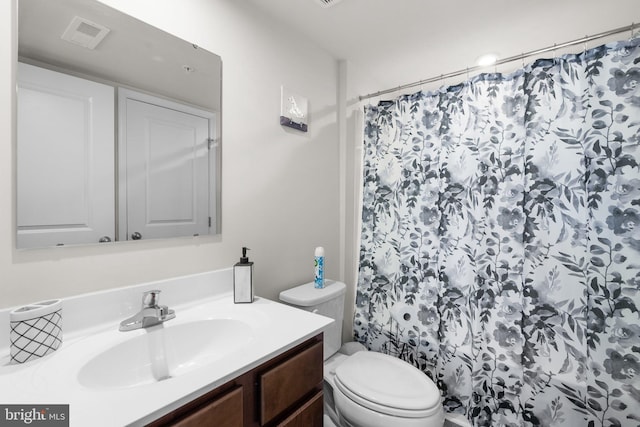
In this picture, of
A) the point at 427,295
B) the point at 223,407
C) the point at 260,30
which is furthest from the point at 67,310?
the point at 427,295

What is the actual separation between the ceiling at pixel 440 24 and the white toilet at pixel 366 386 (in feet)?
4.91

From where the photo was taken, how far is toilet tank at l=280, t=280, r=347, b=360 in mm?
1476

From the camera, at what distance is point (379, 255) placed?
1.93 meters

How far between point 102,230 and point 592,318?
6.54 ft

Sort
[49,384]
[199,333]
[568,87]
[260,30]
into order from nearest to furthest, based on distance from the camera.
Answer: [49,384] < [199,333] < [568,87] < [260,30]

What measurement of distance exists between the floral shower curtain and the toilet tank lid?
1.33 ft

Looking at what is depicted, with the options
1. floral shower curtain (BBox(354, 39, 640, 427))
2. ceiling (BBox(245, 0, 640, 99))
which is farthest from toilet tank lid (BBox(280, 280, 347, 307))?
ceiling (BBox(245, 0, 640, 99))

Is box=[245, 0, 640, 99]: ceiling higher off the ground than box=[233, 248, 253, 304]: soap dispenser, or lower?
higher

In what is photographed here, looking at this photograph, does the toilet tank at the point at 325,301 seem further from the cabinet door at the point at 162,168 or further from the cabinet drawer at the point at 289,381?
the cabinet door at the point at 162,168

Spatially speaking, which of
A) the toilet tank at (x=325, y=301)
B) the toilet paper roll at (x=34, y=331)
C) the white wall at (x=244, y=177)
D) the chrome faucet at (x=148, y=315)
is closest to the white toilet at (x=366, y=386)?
the toilet tank at (x=325, y=301)

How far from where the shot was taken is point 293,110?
1.67 m

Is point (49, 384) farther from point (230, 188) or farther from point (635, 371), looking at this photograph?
point (635, 371)

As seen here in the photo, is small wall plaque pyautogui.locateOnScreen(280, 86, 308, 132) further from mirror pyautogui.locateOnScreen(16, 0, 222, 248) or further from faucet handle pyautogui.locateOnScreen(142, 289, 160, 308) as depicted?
faucet handle pyautogui.locateOnScreen(142, 289, 160, 308)

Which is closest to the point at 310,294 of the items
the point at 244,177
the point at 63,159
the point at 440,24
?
the point at 244,177
